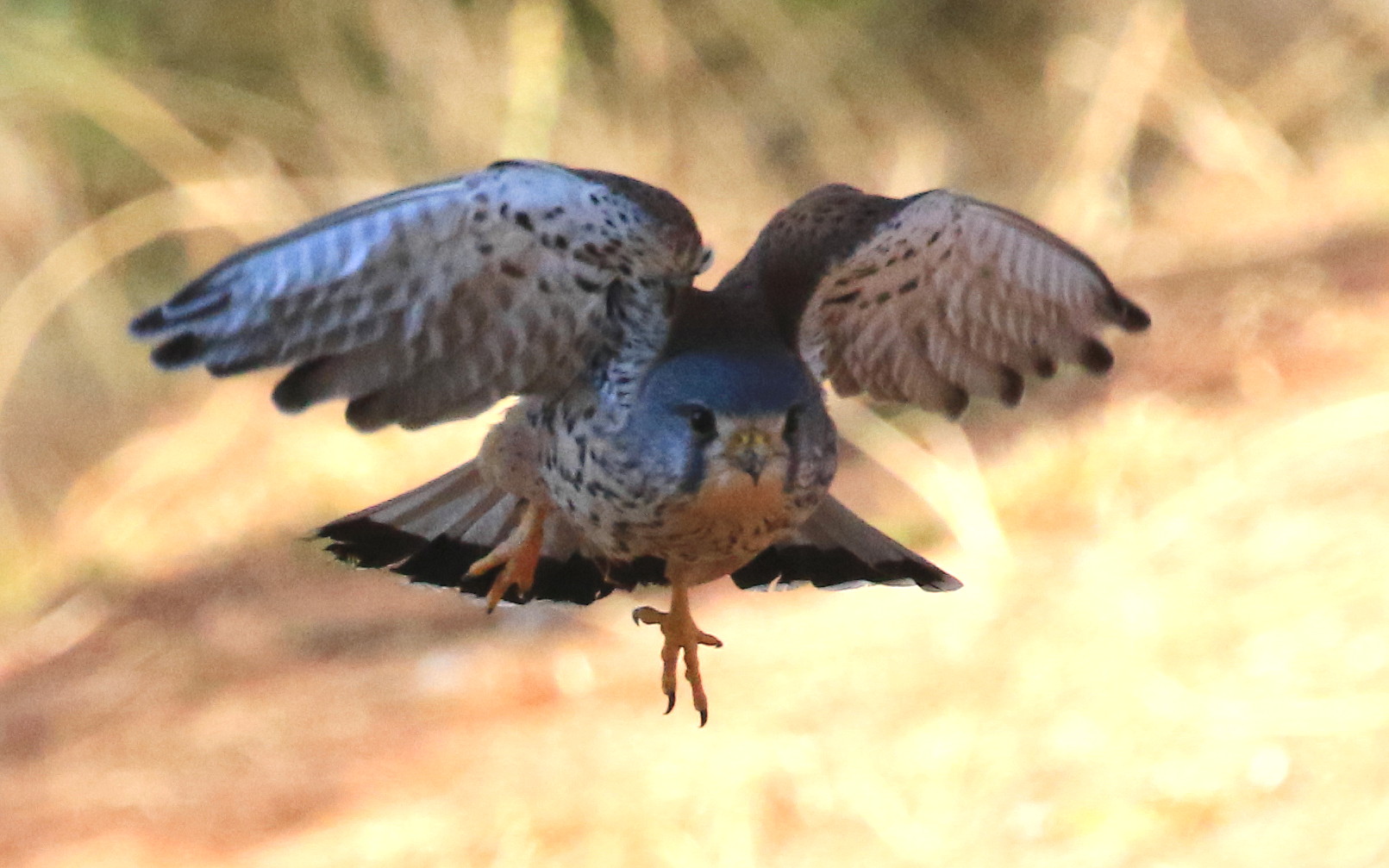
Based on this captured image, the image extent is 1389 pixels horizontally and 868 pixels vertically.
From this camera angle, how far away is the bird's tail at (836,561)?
2.93 meters

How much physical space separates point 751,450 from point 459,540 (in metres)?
0.98

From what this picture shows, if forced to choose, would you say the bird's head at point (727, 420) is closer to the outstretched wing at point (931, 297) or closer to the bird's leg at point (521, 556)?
the outstretched wing at point (931, 297)

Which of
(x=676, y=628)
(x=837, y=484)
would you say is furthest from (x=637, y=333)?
(x=837, y=484)

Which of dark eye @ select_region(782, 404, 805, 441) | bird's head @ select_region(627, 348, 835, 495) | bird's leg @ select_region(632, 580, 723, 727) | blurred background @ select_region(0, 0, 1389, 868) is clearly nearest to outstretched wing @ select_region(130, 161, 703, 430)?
bird's head @ select_region(627, 348, 835, 495)

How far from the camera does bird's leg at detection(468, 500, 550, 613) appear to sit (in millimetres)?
2730

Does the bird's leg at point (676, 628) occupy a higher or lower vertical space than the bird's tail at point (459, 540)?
lower

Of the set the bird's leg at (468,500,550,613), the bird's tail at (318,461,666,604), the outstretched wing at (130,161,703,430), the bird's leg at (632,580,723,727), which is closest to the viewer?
the outstretched wing at (130,161,703,430)

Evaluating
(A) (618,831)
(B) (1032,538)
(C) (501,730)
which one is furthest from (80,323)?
(B) (1032,538)

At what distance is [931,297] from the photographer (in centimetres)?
Answer: 273

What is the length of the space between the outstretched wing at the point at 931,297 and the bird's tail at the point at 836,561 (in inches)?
10.7

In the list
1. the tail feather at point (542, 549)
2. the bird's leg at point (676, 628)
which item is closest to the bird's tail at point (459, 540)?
the tail feather at point (542, 549)

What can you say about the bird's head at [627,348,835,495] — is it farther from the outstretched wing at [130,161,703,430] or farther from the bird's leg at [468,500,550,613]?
the bird's leg at [468,500,550,613]

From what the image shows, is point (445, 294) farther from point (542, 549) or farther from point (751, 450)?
point (542, 549)

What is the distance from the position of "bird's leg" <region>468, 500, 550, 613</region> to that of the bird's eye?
1.88 ft
